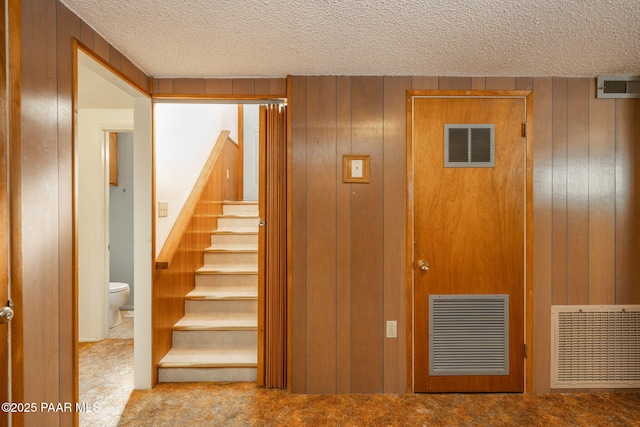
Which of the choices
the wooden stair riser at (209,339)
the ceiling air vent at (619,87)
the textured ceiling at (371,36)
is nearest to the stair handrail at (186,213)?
the wooden stair riser at (209,339)

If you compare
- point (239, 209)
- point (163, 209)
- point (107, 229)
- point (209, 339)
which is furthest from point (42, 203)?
point (239, 209)

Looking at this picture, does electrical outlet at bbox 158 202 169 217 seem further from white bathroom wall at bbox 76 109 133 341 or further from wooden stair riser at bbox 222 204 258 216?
wooden stair riser at bbox 222 204 258 216

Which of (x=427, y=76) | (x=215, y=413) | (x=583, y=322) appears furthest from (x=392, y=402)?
(x=427, y=76)

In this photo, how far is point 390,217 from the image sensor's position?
246 cm

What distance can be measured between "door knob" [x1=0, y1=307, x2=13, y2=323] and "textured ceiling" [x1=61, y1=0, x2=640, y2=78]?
1.34 metres

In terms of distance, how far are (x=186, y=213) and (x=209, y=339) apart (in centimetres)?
111

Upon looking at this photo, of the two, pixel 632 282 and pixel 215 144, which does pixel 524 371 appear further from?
pixel 215 144

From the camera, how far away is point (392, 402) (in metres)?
2.34

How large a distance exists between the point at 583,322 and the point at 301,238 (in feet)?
6.78

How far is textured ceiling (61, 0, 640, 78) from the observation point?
163 centimetres

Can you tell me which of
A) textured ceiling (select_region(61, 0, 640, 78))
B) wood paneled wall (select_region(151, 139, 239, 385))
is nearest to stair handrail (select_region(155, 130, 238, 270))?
wood paneled wall (select_region(151, 139, 239, 385))

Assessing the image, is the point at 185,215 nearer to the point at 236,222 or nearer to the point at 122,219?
the point at 236,222

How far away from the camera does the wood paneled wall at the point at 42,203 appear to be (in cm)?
135

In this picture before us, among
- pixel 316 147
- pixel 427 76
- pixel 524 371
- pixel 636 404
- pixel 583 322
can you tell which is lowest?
pixel 636 404
